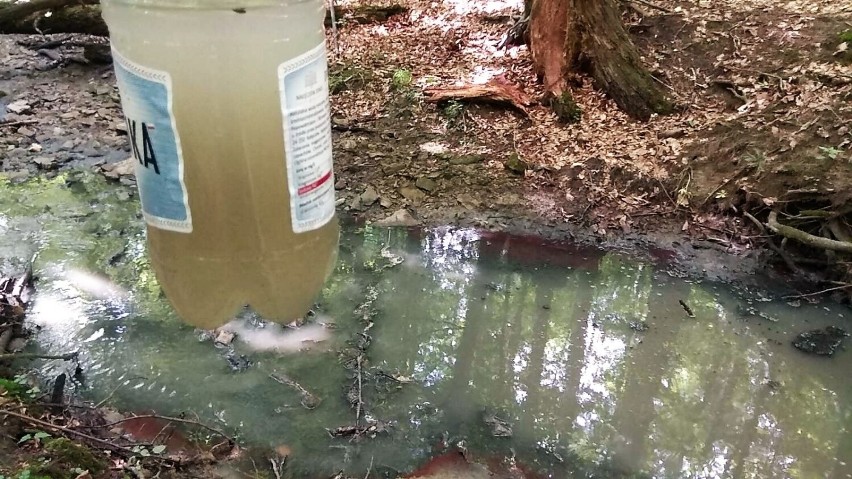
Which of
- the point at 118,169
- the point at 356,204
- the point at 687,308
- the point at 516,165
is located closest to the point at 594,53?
the point at 516,165

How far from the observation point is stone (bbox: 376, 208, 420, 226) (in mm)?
4485

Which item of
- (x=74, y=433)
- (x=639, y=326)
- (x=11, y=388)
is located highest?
(x=74, y=433)

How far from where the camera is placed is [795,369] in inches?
134

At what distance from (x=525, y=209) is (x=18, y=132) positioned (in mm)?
4257

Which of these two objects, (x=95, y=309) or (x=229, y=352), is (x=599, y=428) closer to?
(x=229, y=352)

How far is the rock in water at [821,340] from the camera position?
3523mm

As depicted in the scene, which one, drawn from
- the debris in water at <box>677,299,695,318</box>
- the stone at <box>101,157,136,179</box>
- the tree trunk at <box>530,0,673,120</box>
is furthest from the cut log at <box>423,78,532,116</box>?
the stone at <box>101,157,136,179</box>

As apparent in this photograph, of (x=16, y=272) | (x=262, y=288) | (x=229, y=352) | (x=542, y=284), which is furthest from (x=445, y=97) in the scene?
(x=262, y=288)

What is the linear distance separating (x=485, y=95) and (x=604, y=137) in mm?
1052

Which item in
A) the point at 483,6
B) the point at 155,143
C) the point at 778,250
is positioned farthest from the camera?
the point at 483,6

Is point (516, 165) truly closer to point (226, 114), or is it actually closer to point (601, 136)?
point (601, 136)

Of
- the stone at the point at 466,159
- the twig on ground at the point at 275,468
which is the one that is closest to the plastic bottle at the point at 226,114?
the twig on ground at the point at 275,468

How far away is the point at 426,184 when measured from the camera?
479 cm

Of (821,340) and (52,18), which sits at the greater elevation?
(52,18)
